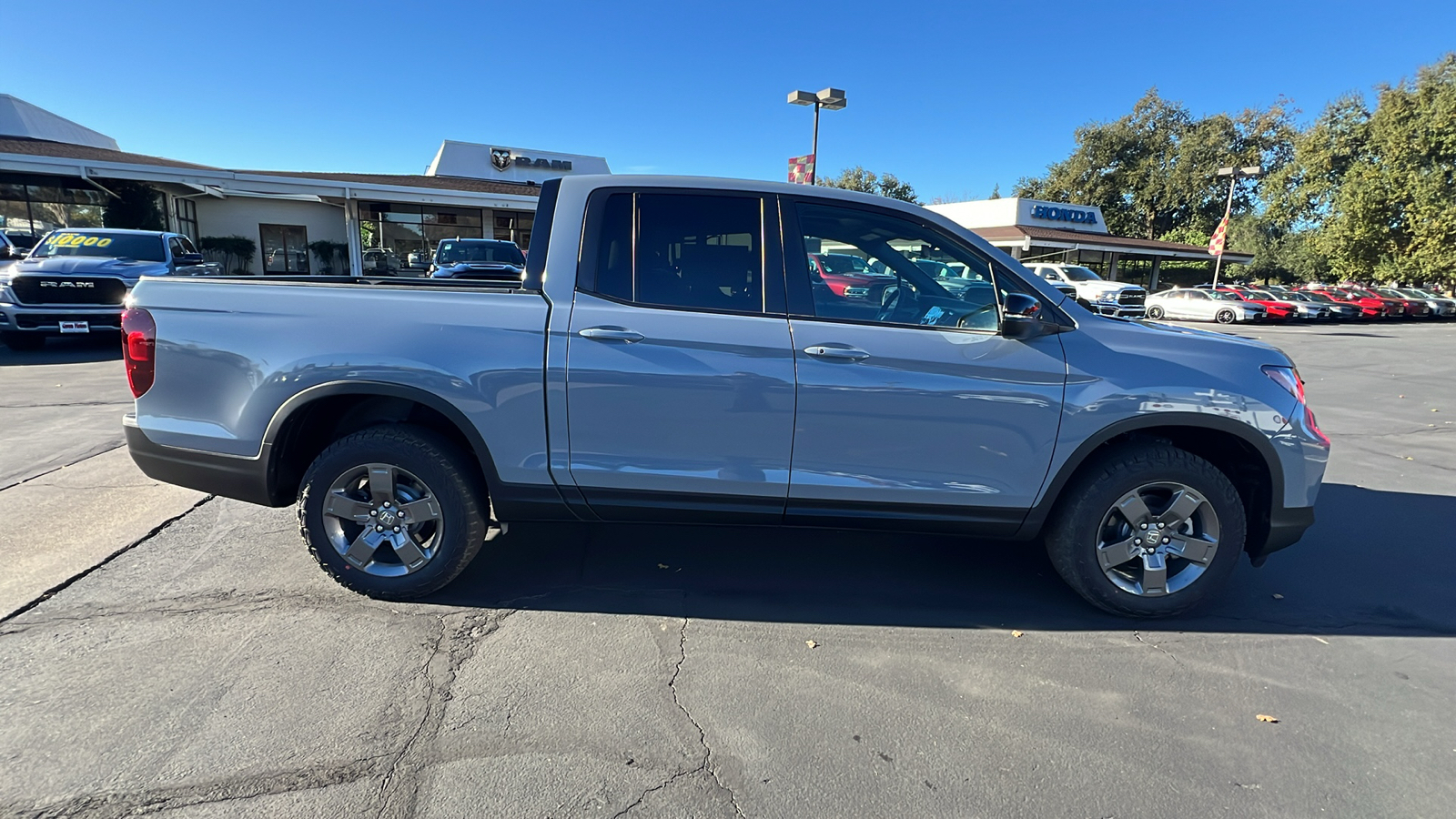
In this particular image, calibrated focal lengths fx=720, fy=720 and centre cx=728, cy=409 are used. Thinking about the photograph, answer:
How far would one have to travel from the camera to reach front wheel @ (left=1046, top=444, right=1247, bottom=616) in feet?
10.2

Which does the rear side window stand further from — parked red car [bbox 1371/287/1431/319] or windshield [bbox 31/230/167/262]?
parked red car [bbox 1371/287/1431/319]

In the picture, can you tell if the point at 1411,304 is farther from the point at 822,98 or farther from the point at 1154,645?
the point at 1154,645

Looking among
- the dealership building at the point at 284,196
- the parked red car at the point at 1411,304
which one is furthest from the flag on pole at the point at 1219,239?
the dealership building at the point at 284,196

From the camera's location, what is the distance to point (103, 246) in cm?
1078

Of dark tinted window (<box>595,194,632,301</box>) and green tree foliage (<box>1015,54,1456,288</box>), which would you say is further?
green tree foliage (<box>1015,54,1456,288</box>)

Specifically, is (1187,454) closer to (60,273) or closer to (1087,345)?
(1087,345)

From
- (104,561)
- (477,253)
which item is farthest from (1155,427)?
(477,253)

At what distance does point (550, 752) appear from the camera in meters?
2.34

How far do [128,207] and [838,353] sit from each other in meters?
27.0

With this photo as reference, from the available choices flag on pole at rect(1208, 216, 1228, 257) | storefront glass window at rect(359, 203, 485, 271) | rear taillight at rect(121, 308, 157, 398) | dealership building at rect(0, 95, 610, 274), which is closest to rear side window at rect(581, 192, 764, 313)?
rear taillight at rect(121, 308, 157, 398)

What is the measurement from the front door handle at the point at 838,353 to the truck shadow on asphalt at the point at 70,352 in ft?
37.4

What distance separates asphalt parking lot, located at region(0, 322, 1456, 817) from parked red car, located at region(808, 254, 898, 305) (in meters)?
1.44

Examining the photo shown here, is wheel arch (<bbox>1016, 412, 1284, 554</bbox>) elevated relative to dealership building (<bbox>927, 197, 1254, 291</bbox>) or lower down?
lower down

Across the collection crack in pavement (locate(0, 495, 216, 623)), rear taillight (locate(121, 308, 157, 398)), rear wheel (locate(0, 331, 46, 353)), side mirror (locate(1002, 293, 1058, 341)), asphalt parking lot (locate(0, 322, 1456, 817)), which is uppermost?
side mirror (locate(1002, 293, 1058, 341))
